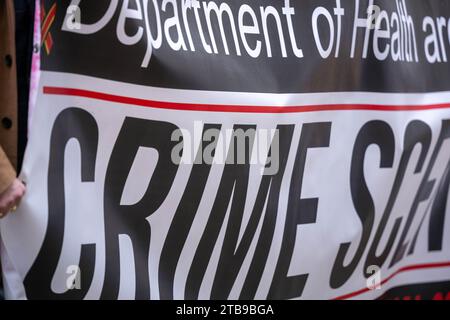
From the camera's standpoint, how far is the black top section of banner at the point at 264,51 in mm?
2412

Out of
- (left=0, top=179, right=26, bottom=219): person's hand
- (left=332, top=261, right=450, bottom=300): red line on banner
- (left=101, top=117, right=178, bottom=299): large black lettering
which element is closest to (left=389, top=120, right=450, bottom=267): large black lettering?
(left=332, top=261, right=450, bottom=300): red line on banner

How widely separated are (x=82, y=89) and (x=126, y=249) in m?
0.56

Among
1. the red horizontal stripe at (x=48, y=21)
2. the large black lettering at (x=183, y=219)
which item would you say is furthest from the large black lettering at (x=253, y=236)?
the red horizontal stripe at (x=48, y=21)

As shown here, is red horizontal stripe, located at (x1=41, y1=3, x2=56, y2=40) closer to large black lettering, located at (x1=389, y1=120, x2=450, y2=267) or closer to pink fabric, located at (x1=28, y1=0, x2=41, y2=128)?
pink fabric, located at (x1=28, y1=0, x2=41, y2=128)

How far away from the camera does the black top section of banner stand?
2412 millimetres

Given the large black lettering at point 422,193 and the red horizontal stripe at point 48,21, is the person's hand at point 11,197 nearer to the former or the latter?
the red horizontal stripe at point 48,21

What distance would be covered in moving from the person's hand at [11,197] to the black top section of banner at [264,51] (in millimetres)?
384

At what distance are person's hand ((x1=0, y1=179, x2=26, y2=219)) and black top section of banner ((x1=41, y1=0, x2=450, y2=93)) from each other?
38 cm

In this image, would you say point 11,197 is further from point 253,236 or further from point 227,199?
point 253,236

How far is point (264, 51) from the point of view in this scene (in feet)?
9.33

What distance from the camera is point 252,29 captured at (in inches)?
110

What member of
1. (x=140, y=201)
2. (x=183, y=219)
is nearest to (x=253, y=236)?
(x=183, y=219)

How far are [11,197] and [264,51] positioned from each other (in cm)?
113
